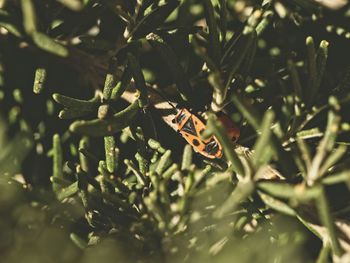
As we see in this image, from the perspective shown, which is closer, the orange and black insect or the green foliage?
the green foliage

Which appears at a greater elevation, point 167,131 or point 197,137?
point 197,137

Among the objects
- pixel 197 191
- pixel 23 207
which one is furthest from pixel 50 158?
pixel 197 191

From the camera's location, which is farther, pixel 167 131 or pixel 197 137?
pixel 167 131

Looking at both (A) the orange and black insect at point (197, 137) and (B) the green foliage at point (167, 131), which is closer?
(B) the green foliage at point (167, 131)

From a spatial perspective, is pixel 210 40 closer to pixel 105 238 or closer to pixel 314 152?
pixel 314 152
